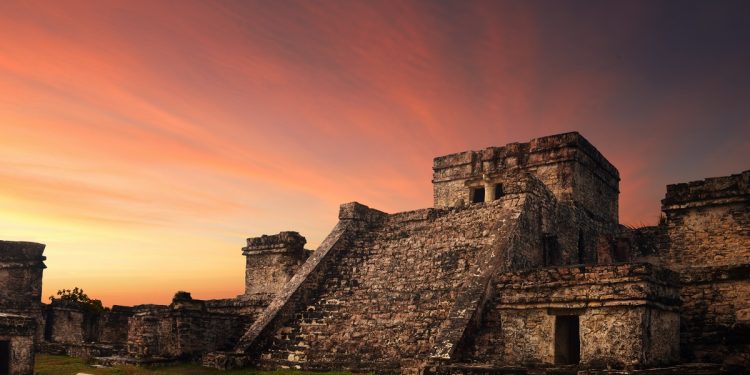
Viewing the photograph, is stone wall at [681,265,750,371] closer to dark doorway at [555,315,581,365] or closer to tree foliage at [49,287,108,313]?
dark doorway at [555,315,581,365]

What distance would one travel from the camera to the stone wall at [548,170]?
21.9 meters

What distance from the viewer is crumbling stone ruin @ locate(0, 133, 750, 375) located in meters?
11.2

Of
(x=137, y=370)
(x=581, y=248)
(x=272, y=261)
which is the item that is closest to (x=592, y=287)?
(x=581, y=248)

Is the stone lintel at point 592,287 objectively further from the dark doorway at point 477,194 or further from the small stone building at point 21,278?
the small stone building at point 21,278

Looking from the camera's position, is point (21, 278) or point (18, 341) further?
point (21, 278)

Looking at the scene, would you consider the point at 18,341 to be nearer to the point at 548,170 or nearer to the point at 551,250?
the point at 551,250

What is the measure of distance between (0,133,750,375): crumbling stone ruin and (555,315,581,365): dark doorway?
3 centimetres

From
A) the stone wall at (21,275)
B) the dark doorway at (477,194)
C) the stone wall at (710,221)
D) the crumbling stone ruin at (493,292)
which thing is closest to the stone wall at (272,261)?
the crumbling stone ruin at (493,292)

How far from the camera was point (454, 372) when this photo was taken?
11906 millimetres

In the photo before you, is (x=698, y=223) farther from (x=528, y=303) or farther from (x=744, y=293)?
(x=528, y=303)

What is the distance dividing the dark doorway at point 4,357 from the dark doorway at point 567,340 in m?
11.0

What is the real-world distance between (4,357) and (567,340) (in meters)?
11.5

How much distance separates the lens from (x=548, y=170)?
2228 cm

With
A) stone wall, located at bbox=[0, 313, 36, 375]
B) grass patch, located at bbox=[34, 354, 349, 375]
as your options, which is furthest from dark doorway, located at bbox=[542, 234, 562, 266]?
stone wall, located at bbox=[0, 313, 36, 375]
